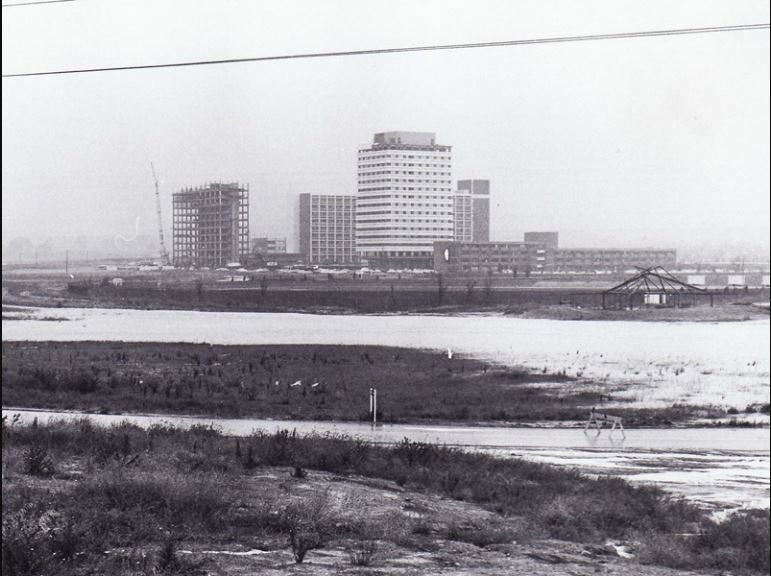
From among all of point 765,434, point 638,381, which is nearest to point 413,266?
point 638,381

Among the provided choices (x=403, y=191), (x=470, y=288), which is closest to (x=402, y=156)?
(x=403, y=191)

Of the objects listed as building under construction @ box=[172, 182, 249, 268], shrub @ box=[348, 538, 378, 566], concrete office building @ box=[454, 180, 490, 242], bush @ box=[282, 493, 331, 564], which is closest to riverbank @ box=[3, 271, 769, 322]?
building under construction @ box=[172, 182, 249, 268]

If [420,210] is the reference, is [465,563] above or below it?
below

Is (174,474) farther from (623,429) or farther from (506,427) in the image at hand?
(623,429)

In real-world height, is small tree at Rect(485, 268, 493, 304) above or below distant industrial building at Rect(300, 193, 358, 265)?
below

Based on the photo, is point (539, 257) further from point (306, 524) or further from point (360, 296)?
point (306, 524)

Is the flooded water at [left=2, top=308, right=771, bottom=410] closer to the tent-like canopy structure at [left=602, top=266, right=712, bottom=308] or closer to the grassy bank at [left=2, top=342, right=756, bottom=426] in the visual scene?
the grassy bank at [left=2, top=342, right=756, bottom=426]

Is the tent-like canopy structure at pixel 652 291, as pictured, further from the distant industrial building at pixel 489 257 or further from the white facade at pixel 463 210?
the white facade at pixel 463 210
